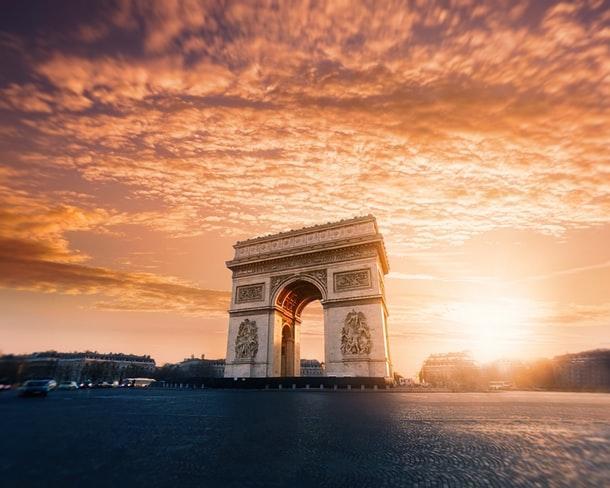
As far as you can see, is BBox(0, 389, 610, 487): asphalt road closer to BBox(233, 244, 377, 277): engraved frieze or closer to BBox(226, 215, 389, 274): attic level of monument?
BBox(233, 244, 377, 277): engraved frieze

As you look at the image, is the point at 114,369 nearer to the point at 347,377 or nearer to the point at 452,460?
the point at 347,377

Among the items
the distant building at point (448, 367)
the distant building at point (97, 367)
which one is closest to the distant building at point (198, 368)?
the distant building at point (97, 367)

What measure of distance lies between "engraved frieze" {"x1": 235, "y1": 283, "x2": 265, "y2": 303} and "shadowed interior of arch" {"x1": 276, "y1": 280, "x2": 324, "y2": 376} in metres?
1.59

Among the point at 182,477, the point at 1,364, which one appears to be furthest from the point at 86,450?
the point at 1,364

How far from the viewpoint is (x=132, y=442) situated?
4.32 metres

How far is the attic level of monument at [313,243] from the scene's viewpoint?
2503 cm

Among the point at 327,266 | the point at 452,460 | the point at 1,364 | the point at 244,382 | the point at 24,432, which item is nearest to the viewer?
the point at 452,460

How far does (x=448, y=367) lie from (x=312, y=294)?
7761 centimetres

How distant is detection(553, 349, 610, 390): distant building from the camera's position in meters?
61.7

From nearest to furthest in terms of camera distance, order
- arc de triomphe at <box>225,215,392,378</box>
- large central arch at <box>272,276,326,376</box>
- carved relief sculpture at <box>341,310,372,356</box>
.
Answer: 1. carved relief sculpture at <box>341,310,372,356</box>
2. arc de triomphe at <box>225,215,392,378</box>
3. large central arch at <box>272,276,326,376</box>

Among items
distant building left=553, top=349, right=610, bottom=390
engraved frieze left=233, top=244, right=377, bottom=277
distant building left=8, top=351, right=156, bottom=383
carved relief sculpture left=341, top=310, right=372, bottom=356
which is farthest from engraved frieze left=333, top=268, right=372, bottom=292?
distant building left=8, top=351, right=156, bottom=383

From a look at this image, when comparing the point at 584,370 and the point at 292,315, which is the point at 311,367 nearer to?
the point at 584,370

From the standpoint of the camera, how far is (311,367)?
103375mm

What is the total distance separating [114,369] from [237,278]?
75595mm
